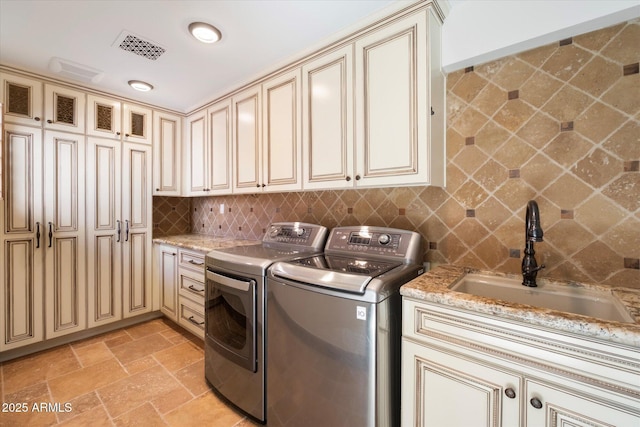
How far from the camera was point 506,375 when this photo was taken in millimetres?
906

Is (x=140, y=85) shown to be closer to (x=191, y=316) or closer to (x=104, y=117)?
(x=104, y=117)

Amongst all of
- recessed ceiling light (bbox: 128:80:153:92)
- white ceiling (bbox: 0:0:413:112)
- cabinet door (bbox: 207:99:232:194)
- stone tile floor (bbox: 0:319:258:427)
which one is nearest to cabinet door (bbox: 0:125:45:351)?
stone tile floor (bbox: 0:319:258:427)

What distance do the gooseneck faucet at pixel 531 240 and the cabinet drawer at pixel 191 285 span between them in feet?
6.99

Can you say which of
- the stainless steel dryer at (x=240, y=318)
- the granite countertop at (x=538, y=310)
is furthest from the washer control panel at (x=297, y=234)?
the granite countertop at (x=538, y=310)

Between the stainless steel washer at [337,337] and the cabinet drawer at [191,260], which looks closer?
the stainless steel washer at [337,337]

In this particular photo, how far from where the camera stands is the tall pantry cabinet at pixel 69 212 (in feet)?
6.87

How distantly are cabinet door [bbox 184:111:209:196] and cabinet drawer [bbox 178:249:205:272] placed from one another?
66cm

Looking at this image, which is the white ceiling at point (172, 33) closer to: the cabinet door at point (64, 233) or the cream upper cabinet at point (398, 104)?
the cream upper cabinet at point (398, 104)

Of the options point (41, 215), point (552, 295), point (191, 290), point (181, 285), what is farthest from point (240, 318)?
point (41, 215)

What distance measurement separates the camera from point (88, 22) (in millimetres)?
1589

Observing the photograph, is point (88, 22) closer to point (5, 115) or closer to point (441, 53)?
point (5, 115)

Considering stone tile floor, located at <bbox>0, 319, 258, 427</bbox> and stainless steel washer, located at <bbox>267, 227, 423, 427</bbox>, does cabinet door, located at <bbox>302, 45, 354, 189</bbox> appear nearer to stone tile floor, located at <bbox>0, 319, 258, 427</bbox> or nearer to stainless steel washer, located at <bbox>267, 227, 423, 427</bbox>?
stainless steel washer, located at <bbox>267, 227, 423, 427</bbox>

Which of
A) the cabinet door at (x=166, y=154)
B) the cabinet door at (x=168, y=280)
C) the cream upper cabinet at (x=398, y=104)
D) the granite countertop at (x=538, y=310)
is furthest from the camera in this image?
the cabinet door at (x=166, y=154)

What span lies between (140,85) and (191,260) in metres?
1.60
